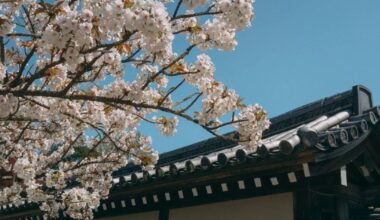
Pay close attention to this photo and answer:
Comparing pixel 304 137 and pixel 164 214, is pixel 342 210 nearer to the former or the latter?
pixel 304 137

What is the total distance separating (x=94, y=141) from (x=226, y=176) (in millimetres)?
2174

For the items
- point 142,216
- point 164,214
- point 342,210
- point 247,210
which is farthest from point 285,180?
point 142,216

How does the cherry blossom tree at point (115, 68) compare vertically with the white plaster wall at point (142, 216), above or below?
above

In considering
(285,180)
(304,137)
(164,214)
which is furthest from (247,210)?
(304,137)

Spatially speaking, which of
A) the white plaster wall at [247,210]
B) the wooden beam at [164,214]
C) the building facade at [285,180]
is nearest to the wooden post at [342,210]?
the building facade at [285,180]

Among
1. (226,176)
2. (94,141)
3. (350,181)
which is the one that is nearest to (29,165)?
(94,141)

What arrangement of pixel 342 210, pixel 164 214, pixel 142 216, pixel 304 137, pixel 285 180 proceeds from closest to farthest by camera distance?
1. pixel 304 137
2. pixel 285 180
3. pixel 342 210
4. pixel 164 214
5. pixel 142 216

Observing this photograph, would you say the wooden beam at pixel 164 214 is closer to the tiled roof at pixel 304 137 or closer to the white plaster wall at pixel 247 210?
the white plaster wall at pixel 247 210

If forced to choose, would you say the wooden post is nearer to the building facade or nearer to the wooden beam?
the building facade

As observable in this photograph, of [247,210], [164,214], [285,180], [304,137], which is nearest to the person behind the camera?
[304,137]

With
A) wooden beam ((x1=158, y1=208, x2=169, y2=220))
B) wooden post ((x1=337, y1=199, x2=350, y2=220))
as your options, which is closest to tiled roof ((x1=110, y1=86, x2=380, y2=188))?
wooden beam ((x1=158, y1=208, x2=169, y2=220))

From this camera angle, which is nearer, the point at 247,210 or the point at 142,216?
the point at 247,210

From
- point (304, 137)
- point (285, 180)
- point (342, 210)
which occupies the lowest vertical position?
point (342, 210)

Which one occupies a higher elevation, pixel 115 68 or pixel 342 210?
pixel 115 68
